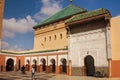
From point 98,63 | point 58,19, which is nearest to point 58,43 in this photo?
point 58,19

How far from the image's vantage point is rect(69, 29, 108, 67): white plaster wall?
18.4 metres

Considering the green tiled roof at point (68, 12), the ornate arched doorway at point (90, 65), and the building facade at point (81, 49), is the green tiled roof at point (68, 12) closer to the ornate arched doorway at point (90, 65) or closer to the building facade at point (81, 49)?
the building facade at point (81, 49)

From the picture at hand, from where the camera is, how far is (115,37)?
703 inches

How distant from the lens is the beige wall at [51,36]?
2827 centimetres

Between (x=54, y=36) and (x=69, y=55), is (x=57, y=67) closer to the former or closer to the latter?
(x=69, y=55)

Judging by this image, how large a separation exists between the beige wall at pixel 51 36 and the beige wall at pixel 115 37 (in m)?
10.4

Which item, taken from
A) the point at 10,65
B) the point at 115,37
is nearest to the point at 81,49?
the point at 115,37

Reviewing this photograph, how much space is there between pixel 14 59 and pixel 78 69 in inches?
569

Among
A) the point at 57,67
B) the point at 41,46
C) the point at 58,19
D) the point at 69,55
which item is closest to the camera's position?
the point at 69,55

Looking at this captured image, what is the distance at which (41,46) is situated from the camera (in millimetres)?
32406

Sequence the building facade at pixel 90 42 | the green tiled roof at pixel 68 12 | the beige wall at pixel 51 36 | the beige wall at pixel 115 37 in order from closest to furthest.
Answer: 1. the beige wall at pixel 115 37
2. the building facade at pixel 90 42
3. the green tiled roof at pixel 68 12
4. the beige wall at pixel 51 36

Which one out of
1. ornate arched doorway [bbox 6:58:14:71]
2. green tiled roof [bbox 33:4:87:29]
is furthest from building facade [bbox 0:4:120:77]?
ornate arched doorway [bbox 6:58:14:71]

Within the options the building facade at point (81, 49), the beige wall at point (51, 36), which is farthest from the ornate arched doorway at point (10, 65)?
the beige wall at point (51, 36)

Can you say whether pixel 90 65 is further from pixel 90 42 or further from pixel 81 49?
pixel 90 42
